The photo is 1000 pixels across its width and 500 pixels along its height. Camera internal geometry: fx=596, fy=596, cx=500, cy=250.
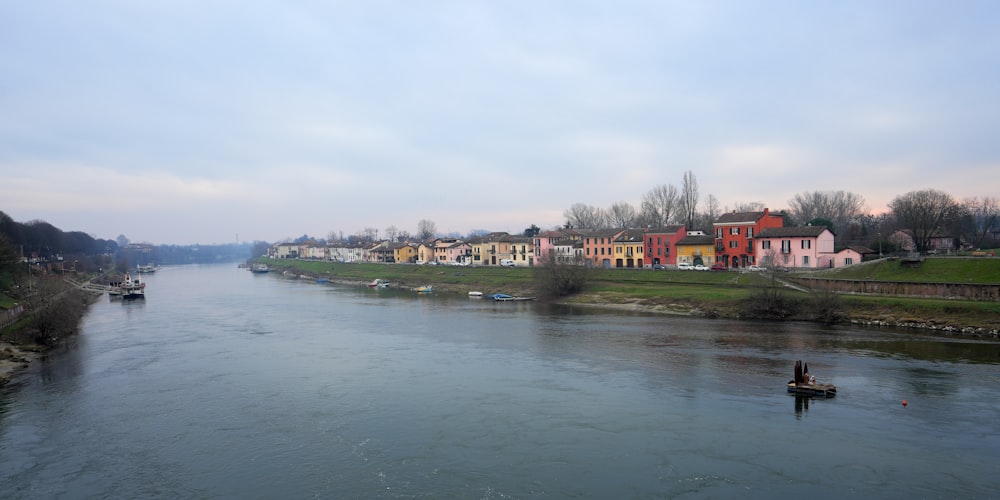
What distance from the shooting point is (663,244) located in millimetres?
73250

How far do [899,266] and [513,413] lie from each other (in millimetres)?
41332

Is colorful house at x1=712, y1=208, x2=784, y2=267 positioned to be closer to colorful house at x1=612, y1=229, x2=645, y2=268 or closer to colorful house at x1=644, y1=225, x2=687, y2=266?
colorful house at x1=644, y1=225, x2=687, y2=266

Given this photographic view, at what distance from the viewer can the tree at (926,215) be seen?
58.9 metres

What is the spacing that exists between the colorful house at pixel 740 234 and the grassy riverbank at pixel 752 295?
6382mm

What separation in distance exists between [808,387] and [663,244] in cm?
5065

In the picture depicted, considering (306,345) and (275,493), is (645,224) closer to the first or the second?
(306,345)

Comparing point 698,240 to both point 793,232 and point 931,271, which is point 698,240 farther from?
point 931,271

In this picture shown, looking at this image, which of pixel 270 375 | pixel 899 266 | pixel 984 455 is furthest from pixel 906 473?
pixel 899 266

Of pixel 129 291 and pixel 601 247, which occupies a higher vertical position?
pixel 601 247

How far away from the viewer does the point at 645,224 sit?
113 meters

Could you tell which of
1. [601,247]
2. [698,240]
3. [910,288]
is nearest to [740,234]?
[698,240]

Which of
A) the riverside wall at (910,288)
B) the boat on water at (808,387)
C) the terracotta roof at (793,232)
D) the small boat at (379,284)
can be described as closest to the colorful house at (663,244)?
the terracotta roof at (793,232)

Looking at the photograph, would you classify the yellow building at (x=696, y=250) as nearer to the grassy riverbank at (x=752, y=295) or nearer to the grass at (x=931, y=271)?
the grassy riverbank at (x=752, y=295)

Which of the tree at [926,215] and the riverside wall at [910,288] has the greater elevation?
the tree at [926,215]
